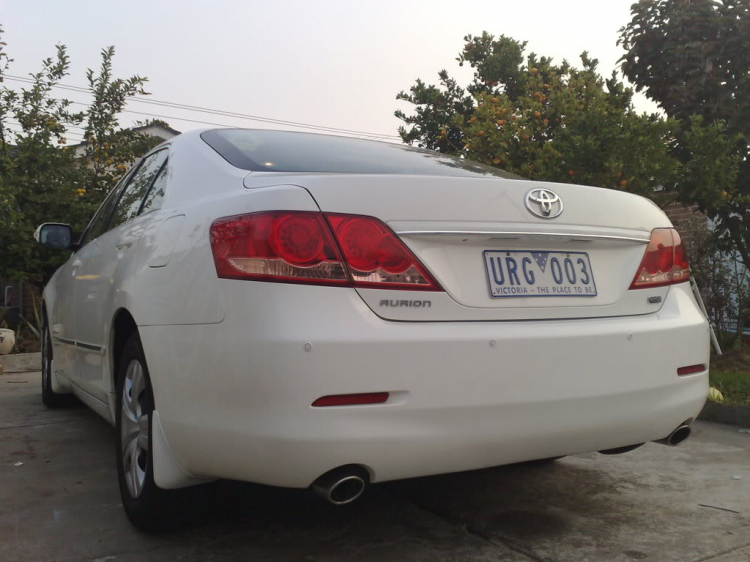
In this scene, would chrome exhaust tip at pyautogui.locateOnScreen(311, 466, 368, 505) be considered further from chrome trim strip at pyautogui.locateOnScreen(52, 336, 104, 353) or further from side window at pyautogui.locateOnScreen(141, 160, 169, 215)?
chrome trim strip at pyautogui.locateOnScreen(52, 336, 104, 353)

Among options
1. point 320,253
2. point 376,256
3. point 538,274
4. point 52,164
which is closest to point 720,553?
point 538,274

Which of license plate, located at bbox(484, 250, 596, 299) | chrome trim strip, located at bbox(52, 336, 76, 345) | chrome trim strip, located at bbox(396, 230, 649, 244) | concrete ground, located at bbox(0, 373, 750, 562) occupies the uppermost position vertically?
chrome trim strip, located at bbox(396, 230, 649, 244)

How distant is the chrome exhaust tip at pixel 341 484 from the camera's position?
221 cm

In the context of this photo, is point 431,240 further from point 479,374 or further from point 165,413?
point 165,413

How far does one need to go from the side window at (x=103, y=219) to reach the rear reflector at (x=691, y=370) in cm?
296

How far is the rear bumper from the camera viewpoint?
2.15 meters

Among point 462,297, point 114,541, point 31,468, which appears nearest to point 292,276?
point 462,297

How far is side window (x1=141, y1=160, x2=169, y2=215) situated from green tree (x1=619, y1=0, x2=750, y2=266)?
16.6 feet

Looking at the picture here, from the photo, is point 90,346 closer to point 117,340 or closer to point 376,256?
point 117,340

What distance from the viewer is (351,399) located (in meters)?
2.17

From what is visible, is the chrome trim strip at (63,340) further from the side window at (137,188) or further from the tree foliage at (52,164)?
the tree foliage at (52,164)

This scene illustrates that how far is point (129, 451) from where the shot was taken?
3012mm

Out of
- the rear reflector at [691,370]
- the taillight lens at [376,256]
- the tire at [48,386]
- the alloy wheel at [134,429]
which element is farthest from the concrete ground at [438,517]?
the tire at [48,386]

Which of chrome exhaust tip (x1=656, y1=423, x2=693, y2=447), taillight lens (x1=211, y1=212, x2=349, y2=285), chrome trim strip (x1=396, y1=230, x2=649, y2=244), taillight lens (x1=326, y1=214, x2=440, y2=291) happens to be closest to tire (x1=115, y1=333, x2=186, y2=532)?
taillight lens (x1=211, y1=212, x2=349, y2=285)
